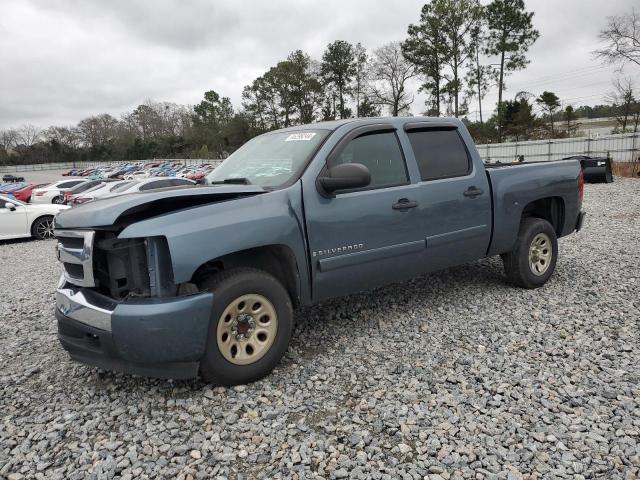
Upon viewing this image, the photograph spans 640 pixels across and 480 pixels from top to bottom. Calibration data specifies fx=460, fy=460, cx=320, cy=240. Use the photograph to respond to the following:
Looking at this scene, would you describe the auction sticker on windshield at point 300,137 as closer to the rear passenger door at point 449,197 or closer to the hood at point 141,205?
the hood at point 141,205

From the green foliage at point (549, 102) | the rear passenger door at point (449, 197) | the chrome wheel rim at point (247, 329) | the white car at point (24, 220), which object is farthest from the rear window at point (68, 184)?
the green foliage at point (549, 102)

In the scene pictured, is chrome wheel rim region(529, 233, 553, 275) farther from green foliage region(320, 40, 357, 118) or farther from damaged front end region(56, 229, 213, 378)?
green foliage region(320, 40, 357, 118)

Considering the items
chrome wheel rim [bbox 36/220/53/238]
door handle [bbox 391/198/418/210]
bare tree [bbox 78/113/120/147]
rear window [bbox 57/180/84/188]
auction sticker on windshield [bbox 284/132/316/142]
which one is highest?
bare tree [bbox 78/113/120/147]

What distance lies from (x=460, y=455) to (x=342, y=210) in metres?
1.90

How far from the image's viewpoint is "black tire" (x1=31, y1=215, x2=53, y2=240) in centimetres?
1239

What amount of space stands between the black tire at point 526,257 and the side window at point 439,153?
1.11 m

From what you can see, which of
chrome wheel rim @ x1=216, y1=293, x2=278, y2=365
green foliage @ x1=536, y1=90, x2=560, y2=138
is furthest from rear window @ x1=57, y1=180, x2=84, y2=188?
green foliage @ x1=536, y1=90, x2=560, y2=138

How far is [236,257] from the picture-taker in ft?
11.2

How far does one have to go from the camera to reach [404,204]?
4.01 meters

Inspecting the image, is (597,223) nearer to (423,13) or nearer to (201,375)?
(201,375)

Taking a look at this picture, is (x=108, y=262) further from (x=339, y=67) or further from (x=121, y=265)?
(x=339, y=67)

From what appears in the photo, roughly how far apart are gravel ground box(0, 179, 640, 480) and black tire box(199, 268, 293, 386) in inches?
5.2

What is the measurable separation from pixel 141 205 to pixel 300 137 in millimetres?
1607

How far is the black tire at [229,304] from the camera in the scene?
3062 mm
